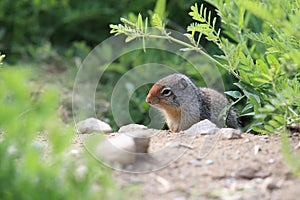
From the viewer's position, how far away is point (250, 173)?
3.17 m

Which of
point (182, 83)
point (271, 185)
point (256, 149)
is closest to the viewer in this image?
point (271, 185)

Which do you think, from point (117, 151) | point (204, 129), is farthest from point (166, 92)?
point (117, 151)

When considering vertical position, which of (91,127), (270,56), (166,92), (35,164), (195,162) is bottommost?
(91,127)

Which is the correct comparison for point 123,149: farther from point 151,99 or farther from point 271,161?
point 151,99

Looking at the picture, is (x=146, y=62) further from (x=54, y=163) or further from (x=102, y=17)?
(x=54, y=163)

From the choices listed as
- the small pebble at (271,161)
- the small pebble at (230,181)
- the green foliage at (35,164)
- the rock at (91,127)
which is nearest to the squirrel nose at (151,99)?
the rock at (91,127)

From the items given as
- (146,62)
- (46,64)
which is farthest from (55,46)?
(146,62)

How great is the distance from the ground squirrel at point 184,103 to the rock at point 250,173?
5.81 ft

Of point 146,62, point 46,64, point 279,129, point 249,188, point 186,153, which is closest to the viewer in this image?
point 249,188

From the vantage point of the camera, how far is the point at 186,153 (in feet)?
11.4

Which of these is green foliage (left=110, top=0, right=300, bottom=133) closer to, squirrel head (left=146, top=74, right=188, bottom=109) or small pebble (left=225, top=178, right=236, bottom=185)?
small pebble (left=225, top=178, right=236, bottom=185)

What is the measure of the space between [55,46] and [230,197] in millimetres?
4577

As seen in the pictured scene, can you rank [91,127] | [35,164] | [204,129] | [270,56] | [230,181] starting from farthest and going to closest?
1. [91,127]
2. [204,129]
3. [270,56]
4. [230,181]
5. [35,164]

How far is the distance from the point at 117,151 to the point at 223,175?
0.55m
